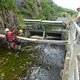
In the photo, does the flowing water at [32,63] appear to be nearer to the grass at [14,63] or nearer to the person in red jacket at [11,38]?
the grass at [14,63]

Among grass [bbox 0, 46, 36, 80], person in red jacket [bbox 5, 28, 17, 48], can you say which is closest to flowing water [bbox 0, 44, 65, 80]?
grass [bbox 0, 46, 36, 80]

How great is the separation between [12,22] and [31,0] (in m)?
11.3

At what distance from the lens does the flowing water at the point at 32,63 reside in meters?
10.6

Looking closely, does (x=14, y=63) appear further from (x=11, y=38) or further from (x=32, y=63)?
(x=11, y=38)

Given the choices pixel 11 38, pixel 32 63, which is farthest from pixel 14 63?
pixel 11 38

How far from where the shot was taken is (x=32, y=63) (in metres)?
12.5

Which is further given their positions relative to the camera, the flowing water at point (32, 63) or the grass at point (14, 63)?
the grass at point (14, 63)

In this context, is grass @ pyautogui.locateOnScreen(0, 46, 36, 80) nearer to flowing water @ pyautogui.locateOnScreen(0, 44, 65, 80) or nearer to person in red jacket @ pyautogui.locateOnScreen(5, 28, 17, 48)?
flowing water @ pyautogui.locateOnScreen(0, 44, 65, 80)

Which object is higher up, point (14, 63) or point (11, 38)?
point (11, 38)

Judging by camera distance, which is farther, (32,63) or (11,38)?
(11,38)

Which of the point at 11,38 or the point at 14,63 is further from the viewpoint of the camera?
the point at 11,38

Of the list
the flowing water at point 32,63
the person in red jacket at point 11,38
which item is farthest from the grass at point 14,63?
the person in red jacket at point 11,38

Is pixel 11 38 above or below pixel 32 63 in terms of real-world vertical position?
above

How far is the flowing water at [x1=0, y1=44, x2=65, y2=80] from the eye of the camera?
10.6 meters
